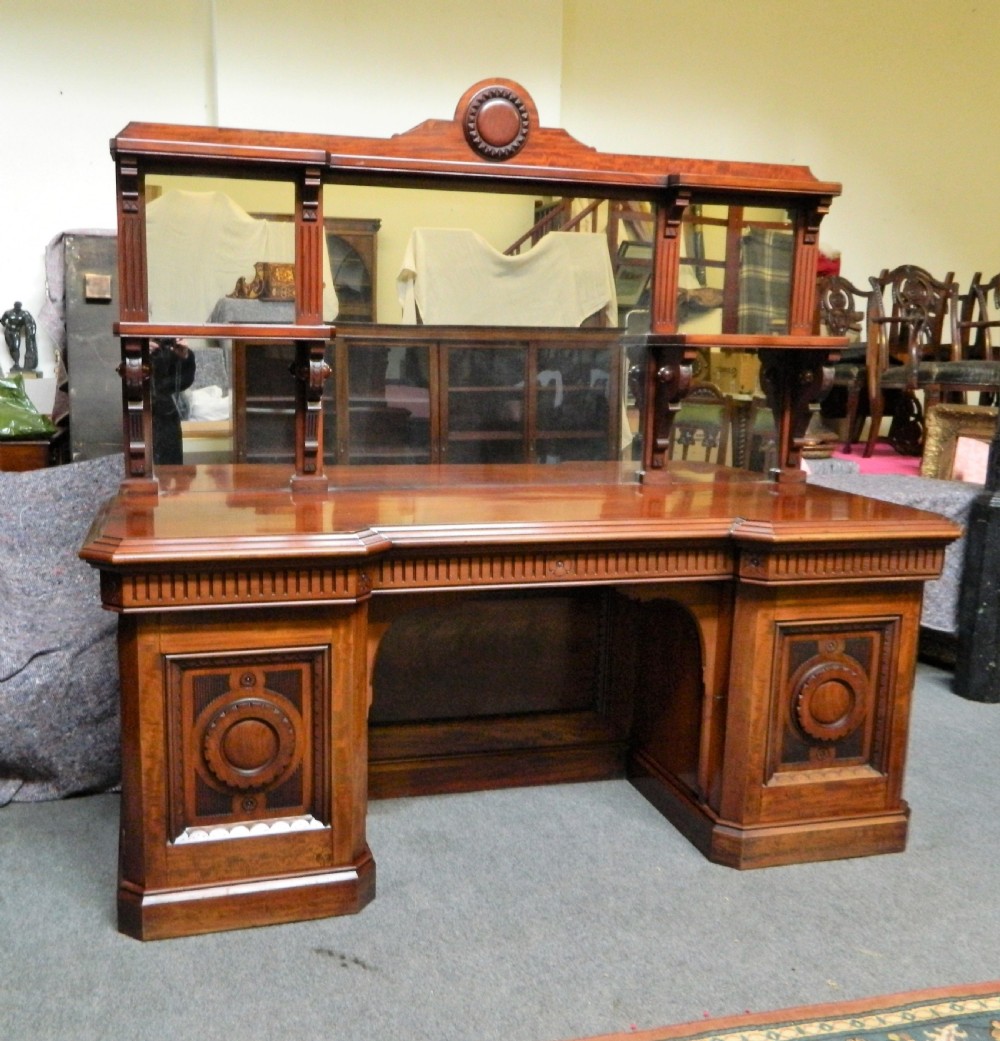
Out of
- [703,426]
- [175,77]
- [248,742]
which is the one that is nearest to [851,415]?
[703,426]

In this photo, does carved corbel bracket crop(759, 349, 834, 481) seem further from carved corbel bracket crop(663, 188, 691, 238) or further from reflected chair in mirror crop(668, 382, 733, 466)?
carved corbel bracket crop(663, 188, 691, 238)

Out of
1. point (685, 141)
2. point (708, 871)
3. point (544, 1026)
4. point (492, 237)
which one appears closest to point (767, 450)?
point (492, 237)

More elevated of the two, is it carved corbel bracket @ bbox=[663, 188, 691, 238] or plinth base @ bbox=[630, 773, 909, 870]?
carved corbel bracket @ bbox=[663, 188, 691, 238]

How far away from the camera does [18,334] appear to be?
15.7 ft

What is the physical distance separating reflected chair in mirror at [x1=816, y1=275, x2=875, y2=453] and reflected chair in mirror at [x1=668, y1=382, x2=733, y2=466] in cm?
232

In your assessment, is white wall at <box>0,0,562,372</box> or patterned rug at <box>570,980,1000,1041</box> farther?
white wall at <box>0,0,562,372</box>

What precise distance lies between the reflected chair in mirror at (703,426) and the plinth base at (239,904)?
1210 mm

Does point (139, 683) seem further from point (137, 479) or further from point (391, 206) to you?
point (391, 206)

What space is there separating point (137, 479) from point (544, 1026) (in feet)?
4.20

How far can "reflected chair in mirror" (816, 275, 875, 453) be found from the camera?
16.3 feet

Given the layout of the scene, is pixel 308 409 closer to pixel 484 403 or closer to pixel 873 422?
pixel 484 403

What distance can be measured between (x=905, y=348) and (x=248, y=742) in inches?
185

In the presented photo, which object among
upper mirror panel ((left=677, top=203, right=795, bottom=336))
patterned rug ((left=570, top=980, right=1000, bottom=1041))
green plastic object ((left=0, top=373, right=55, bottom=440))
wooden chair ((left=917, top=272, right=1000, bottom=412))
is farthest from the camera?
wooden chair ((left=917, top=272, right=1000, bottom=412))

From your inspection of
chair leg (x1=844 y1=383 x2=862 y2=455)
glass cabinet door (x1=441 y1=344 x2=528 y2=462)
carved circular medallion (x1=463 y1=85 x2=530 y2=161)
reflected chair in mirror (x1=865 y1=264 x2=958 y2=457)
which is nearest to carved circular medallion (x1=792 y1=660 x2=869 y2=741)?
glass cabinet door (x1=441 y1=344 x2=528 y2=462)
